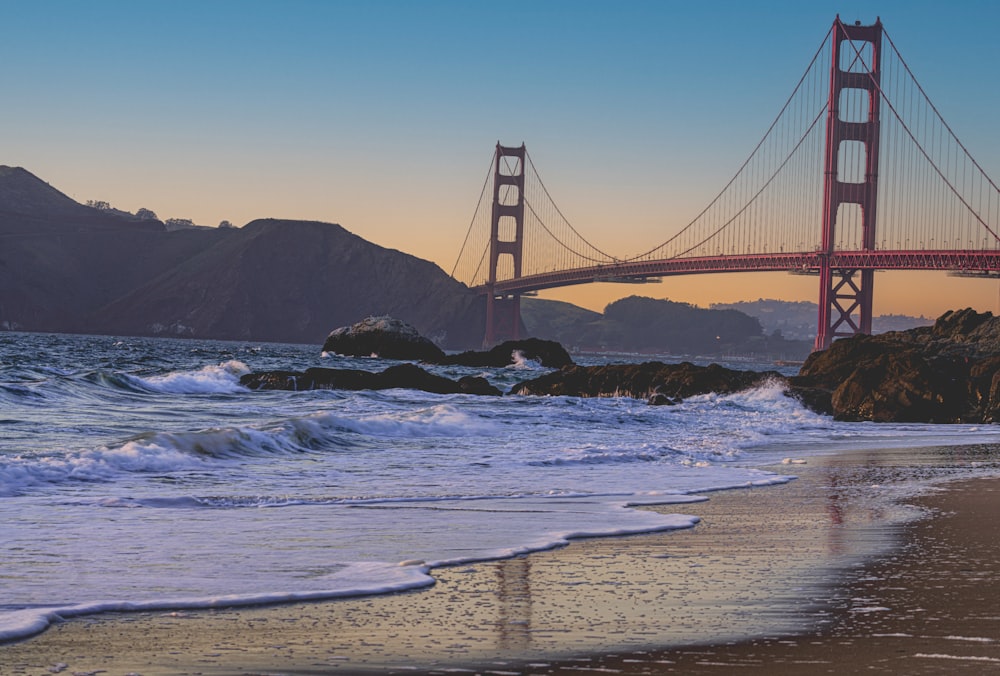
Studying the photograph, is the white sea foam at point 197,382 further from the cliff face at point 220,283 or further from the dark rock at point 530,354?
the cliff face at point 220,283

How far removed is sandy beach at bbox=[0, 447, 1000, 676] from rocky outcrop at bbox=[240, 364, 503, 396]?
18.2 metres

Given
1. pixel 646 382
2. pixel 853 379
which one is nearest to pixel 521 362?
pixel 646 382

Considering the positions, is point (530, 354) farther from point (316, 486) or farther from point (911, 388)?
point (316, 486)

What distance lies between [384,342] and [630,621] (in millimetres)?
45192

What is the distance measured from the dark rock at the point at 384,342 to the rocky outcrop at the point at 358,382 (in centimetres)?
2172

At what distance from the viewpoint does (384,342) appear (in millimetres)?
48625

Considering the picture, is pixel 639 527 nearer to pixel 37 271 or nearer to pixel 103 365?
pixel 103 365

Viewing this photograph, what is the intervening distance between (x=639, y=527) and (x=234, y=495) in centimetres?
254

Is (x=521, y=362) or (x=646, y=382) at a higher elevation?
(x=521, y=362)

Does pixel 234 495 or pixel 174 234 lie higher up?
pixel 174 234

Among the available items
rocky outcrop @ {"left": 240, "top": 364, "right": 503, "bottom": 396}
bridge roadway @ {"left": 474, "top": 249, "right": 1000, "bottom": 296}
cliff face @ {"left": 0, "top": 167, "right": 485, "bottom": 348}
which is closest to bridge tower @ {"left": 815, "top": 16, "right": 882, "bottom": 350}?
bridge roadway @ {"left": 474, "top": 249, "right": 1000, "bottom": 296}

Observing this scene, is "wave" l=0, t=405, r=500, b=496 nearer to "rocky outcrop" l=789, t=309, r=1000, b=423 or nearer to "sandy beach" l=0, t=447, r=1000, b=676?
"sandy beach" l=0, t=447, r=1000, b=676

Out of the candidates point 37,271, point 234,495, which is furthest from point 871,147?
point 37,271

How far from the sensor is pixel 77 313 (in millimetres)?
130875
